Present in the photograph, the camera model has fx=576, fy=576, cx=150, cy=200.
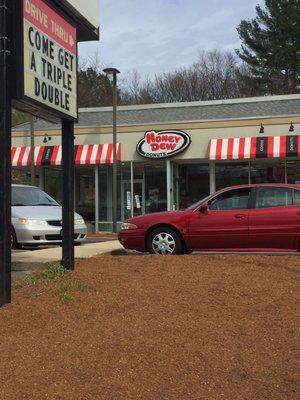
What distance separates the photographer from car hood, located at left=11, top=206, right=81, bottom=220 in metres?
12.8

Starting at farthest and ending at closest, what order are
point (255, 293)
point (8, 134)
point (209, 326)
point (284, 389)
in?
point (255, 293)
point (8, 134)
point (209, 326)
point (284, 389)

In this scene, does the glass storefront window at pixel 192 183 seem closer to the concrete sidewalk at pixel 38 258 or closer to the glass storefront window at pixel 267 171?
the glass storefront window at pixel 267 171

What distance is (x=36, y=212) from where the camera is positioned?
42.8 ft

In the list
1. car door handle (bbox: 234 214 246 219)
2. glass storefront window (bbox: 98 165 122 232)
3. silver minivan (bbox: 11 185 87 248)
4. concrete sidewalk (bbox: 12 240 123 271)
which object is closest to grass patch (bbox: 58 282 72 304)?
concrete sidewalk (bbox: 12 240 123 271)

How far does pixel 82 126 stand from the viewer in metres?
25.2

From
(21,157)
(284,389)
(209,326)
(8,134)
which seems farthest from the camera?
(21,157)

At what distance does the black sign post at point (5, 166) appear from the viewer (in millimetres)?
5773

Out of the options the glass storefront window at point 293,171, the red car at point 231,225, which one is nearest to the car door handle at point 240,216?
the red car at point 231,225

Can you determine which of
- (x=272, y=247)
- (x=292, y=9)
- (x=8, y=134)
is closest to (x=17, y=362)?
(x=8, y=134)

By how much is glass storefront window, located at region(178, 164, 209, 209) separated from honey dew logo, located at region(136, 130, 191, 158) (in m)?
1.94

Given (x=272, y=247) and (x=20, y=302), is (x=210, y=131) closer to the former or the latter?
(x=272, y=247)

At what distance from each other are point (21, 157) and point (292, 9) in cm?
2656

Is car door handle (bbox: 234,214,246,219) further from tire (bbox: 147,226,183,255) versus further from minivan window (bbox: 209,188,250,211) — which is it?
tire (bbox: 147,226,183,255)

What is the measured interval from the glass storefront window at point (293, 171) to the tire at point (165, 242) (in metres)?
13.6
